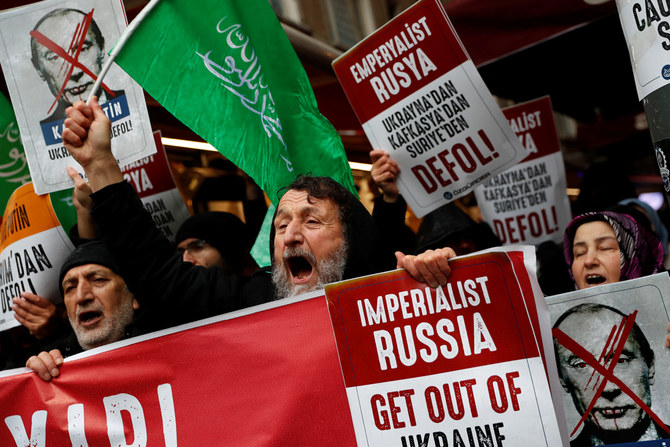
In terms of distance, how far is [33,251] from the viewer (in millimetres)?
3547

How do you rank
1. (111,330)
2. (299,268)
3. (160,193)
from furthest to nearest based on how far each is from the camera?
(160,193) < (111,330) < (299,268)

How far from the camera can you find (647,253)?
3154 millimetres

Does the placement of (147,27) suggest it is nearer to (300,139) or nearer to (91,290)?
(300,139)

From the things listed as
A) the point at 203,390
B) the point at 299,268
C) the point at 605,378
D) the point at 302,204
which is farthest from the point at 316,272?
the point at 605,378

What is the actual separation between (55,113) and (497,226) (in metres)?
2.75

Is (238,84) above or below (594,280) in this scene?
above

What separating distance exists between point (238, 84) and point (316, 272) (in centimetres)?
85

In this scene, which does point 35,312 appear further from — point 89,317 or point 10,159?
point 10,159

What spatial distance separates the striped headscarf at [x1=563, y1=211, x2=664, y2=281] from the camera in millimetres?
3084

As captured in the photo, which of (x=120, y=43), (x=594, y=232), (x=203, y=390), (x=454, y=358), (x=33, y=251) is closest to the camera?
(x=454, y=358)

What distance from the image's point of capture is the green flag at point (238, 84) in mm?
2918

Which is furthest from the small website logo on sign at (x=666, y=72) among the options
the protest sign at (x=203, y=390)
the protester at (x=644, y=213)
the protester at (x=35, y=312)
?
the protester at (x=35, y=312)

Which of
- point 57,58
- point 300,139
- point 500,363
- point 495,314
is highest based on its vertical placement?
point 57,58

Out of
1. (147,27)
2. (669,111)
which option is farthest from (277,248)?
(669,111)
